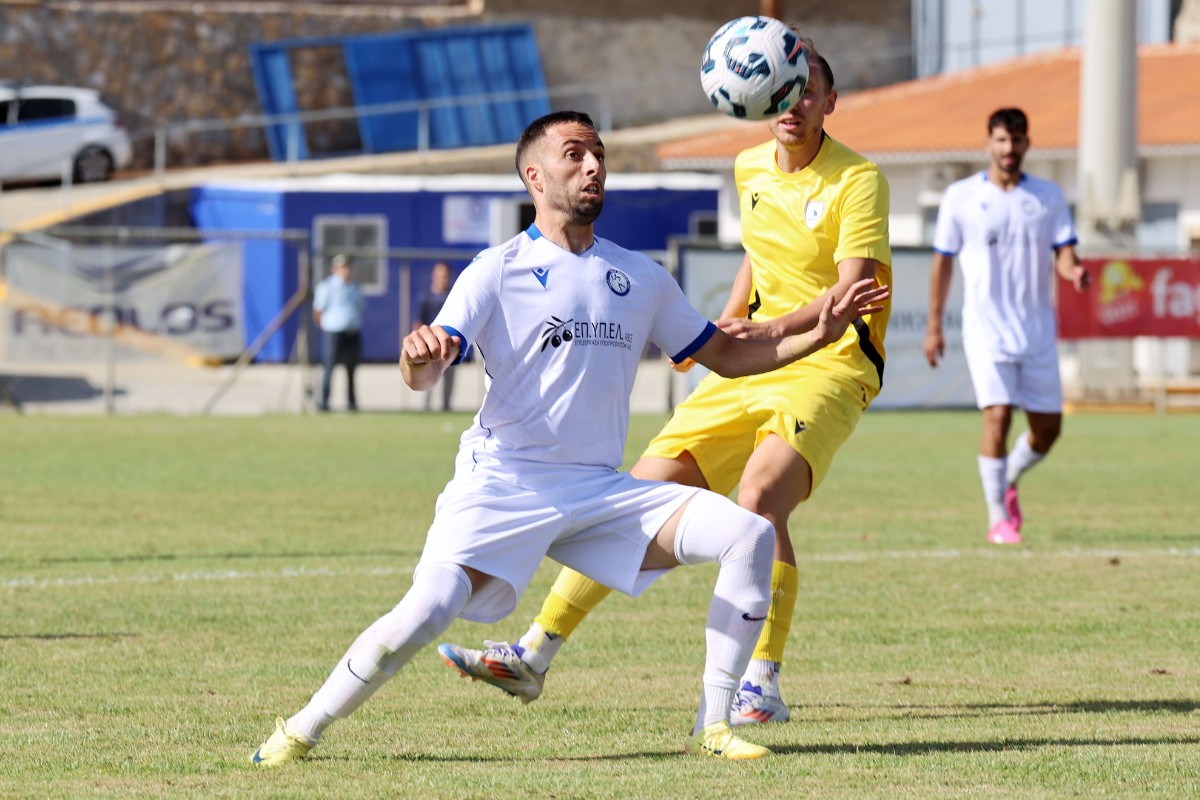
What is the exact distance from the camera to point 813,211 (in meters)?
7.16

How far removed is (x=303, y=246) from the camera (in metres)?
24.7

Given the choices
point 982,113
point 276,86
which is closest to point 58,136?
point 276,86

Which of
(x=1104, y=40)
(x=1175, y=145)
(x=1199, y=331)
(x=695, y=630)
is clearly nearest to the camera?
(x=695, y=630)

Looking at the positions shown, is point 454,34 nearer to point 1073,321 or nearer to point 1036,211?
point 1073,321

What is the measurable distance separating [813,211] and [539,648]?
1.82m

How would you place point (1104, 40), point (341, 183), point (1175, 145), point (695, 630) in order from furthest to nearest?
point (341, 183) < point (1175, 145) < point (1104, 40) < point (695, 630)

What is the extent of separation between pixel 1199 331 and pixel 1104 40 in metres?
4.06

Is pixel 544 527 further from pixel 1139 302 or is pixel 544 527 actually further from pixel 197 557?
pixel 1139 302

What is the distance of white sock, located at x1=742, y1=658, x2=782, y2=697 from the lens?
21.9 feet

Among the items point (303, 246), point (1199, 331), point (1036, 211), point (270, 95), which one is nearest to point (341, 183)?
point (270, 95)

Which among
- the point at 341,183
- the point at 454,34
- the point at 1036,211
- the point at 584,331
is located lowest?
the point at 584,331

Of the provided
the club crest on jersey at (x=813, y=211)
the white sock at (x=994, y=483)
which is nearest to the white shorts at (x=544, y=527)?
the club crest on jersey at (x=813, y=211)

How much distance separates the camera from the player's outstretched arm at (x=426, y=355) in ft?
17.7

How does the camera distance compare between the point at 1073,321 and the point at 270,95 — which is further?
→ the point at 270,95
